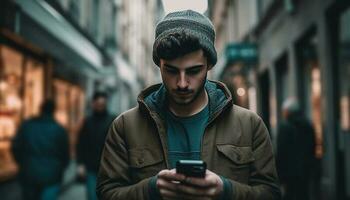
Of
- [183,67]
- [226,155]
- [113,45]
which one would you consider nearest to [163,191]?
[226,155]

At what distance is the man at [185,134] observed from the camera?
2.35 m

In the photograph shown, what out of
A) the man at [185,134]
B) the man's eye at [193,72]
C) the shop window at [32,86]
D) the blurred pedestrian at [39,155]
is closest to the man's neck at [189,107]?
the man at [185,134]

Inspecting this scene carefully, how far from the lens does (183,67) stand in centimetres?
234

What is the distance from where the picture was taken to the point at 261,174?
2.43m

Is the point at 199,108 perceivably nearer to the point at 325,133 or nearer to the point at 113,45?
the point at 325,133

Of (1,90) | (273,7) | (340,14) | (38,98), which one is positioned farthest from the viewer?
(273,7)

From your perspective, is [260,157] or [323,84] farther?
[323,84]

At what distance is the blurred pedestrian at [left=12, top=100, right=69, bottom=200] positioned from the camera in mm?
6602

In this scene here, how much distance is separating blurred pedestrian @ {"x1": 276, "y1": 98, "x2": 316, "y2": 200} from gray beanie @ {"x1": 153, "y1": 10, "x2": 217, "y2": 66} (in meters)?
5.38

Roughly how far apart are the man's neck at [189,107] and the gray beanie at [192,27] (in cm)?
17

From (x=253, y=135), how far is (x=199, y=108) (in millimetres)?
258

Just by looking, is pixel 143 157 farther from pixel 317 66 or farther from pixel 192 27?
pixel 317 66

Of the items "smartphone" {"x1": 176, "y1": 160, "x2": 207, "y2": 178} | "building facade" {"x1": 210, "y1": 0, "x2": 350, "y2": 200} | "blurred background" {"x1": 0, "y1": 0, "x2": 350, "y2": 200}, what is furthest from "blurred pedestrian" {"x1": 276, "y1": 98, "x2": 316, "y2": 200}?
"smartphone" {"x1": 176, "y1": 160, "x2": 207, "y2": 178}

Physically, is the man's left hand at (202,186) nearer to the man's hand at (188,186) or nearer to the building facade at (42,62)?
the man's hand at (188,186)
